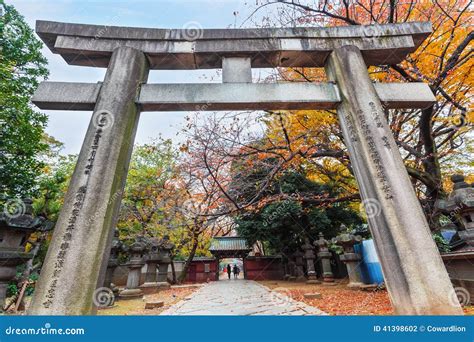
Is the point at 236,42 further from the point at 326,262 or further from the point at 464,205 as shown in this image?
the point at 326,262

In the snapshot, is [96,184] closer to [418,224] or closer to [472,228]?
[418,224]

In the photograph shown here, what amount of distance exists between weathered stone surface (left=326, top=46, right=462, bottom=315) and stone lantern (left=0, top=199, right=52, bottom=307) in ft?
23.0

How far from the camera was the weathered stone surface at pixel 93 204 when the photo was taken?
297 centimetres

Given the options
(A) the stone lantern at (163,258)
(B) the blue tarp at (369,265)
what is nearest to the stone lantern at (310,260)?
(B) the blue tarp at (369,265)

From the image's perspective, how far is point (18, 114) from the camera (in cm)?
1202

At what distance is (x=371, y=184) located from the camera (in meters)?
3.62

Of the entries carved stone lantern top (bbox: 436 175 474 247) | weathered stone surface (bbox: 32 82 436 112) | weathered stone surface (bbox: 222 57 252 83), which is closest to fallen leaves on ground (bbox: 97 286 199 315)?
weathered stone surface (bbox: 32 82 436 112)

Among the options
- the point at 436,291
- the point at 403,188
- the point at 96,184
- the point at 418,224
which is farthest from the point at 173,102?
the point at 436,291

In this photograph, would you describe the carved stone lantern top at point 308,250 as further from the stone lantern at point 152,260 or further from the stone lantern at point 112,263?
the stone lantern at point 112,263

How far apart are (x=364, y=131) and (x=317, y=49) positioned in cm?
188

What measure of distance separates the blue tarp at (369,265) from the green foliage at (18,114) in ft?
54.8

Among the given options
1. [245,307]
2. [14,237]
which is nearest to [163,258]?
[245,307]

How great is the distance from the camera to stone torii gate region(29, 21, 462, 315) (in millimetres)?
3088

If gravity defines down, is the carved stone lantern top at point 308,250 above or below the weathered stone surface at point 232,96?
below
